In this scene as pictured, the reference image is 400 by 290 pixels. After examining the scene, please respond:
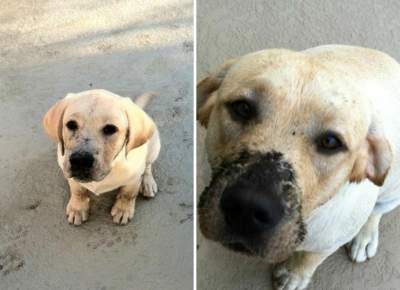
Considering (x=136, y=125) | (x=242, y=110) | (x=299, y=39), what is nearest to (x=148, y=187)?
(x=136, y=125)

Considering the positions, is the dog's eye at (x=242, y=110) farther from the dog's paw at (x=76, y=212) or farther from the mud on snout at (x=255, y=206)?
the dog's paw at (x=76, y=212)

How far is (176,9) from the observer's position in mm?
2180

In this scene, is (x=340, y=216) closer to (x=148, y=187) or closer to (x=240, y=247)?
(x=240, y=247)

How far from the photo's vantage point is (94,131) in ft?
5.36

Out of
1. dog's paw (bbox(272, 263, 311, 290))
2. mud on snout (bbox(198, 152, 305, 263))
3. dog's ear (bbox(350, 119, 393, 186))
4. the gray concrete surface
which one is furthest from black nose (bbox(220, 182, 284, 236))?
dog's paw (bbox(272, 263, 311, 290))

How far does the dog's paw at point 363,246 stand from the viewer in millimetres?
2281

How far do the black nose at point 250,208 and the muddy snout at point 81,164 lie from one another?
409mm

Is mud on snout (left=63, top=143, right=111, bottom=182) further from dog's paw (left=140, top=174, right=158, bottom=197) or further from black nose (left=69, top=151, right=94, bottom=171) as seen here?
dog's paw (left=140, top=174, right=158, bottom=197)

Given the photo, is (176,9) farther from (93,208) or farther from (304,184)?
(304,184)

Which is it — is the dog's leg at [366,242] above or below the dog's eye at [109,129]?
below

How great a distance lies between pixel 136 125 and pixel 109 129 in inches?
3.8

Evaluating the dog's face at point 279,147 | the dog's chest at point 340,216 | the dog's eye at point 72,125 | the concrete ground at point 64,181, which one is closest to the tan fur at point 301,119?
the dog's face at point 279,147

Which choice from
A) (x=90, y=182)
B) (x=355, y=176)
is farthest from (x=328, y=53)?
(x=90, y=182)

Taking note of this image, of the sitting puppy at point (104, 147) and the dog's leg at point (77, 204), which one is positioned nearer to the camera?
the sitting puppy at point (104, 147)
